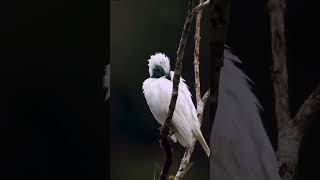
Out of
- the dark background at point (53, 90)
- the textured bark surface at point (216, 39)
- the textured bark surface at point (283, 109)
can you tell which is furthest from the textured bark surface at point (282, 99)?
the dark background at point (53, 90)

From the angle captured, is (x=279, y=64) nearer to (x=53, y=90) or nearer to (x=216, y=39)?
(x=216, y=39)

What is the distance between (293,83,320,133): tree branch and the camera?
7.35 feet

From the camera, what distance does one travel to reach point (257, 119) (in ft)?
7.46

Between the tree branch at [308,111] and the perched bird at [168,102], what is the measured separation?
0.36 metres

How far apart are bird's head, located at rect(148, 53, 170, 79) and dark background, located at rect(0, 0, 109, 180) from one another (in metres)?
0.34

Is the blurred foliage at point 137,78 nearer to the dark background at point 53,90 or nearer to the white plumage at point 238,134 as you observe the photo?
the white plumage at point 238,134

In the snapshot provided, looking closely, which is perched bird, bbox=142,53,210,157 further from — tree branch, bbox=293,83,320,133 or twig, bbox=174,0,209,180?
tree branch, bbox=293,83,320,133

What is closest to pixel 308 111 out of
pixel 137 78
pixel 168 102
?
pixel 168 102

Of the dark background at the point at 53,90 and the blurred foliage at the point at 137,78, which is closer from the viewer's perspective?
the blurred foliage at the point at 137,78

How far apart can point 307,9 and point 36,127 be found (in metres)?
1.25

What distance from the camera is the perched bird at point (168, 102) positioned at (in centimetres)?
230

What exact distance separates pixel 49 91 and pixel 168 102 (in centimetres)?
Result: 60

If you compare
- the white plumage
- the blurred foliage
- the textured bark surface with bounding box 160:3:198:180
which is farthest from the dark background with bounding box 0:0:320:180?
the white plumage

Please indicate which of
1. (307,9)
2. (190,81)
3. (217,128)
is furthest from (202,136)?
(307,9)
